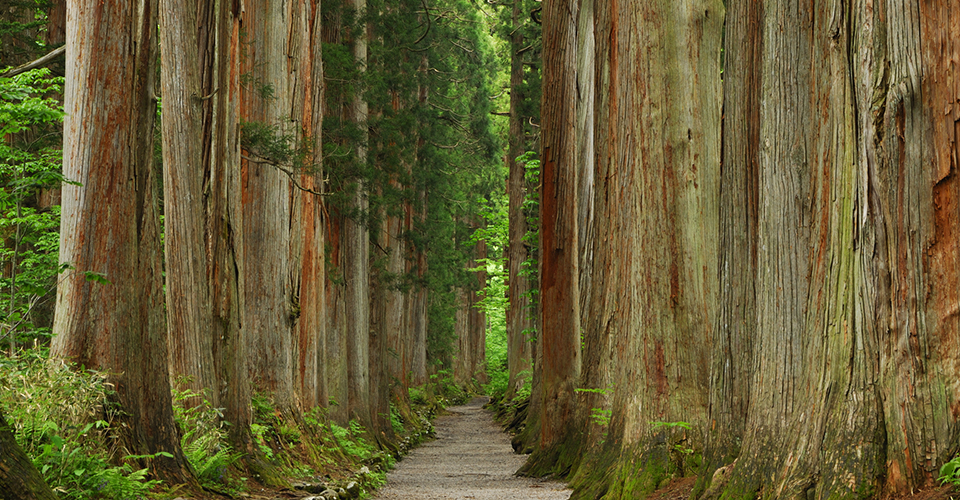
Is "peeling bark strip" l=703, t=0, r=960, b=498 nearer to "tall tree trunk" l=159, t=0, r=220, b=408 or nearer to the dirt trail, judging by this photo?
the dirt trail

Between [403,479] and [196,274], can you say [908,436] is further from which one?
[403,479]

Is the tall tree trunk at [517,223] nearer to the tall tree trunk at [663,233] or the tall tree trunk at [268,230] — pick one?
the tall tree trunk at [268,230]

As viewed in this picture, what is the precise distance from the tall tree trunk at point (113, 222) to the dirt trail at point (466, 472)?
4.07 m

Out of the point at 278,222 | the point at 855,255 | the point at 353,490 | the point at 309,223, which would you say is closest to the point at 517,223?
the point at 309,223

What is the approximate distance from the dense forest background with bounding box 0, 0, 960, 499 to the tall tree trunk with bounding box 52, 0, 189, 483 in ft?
0.06

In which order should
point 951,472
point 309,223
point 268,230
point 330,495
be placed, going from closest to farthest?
1. point 951,472
2. point 330,495
3. point 268,230
4. point 309,223

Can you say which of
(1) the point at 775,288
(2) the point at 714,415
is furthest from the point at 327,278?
(1) the point at 775,288

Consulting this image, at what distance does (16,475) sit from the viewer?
11.2ft

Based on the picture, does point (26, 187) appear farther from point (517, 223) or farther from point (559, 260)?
point (517, 223)

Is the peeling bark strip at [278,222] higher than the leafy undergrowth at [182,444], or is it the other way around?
the peeling bark strip at [278,222]

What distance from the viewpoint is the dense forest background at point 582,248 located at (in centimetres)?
361

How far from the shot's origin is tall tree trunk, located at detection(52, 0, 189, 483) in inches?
230

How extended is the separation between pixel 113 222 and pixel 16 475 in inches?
113

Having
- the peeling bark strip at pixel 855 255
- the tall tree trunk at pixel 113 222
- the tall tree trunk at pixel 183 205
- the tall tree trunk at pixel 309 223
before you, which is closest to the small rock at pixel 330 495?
the tall tree trunk at pixel 183 205
